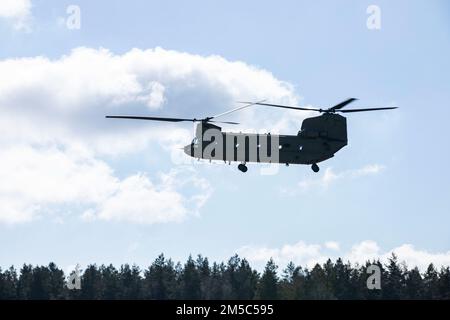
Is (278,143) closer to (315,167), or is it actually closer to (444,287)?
(315,167)

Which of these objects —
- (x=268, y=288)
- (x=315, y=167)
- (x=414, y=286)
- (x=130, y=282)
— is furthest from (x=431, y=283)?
(x=315, y=167)

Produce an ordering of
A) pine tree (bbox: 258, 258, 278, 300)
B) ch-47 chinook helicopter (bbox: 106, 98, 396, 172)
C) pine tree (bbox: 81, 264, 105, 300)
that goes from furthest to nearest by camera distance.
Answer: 1. pine tree (bbox: 81, 264, 105, 300)
2. pine tree (bbox: 258, 258, 278, 300)
3. ch-47 chinook helicopter (bbox: 106, 98, 396, 172)

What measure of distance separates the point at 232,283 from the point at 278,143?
259 feet

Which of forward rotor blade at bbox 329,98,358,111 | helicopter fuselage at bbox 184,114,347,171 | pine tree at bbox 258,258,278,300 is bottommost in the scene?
pine tree at bbox 258,258,278,300

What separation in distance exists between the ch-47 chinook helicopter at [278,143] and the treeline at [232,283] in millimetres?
60865

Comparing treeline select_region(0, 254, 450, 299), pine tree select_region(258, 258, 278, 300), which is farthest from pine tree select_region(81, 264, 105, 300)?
pine tree select_region(258, 258, 278, 300)

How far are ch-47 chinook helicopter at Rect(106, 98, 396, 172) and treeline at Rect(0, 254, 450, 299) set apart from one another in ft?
200

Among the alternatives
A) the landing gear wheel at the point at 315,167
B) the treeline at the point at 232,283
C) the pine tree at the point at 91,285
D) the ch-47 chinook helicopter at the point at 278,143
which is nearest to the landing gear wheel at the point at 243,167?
the ch-47 chinook helicopter at the point at 278,143

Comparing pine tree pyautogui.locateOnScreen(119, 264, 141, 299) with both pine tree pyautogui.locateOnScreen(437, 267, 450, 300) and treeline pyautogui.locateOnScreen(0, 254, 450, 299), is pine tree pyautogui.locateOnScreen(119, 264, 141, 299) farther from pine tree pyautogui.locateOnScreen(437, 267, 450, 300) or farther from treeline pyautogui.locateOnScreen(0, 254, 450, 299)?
pine tree pyautogui.locateOnScreen(437, 267, 450, 300)

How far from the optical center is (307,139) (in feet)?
231

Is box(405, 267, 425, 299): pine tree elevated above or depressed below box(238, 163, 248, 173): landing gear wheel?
below

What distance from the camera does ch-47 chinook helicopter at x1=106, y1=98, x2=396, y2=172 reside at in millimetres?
66750

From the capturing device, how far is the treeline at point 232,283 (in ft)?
439

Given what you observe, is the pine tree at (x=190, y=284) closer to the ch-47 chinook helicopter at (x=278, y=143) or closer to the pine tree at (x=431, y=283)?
the pine tree at (x=431, y=283)
